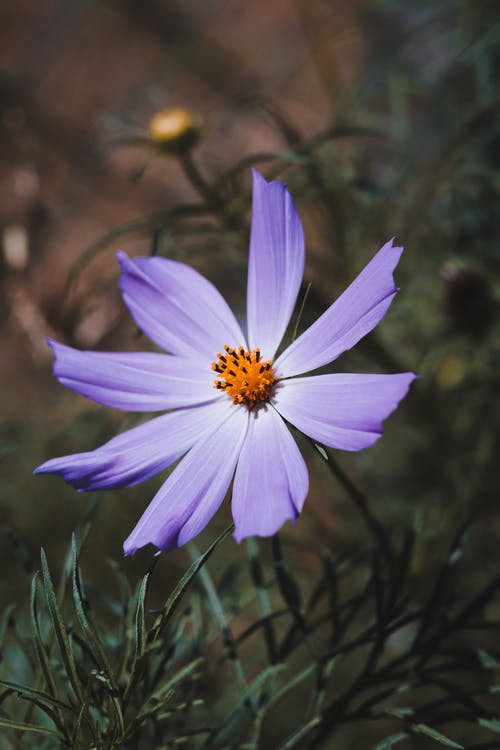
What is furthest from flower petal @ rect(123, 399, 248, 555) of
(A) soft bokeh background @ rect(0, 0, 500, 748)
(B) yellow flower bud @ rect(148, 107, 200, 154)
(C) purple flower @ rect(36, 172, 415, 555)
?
(B) yellow flower bud @ rect(148, 107, 200, 154)

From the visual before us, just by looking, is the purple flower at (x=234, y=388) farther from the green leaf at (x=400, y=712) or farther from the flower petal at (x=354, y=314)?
the green leaf at (x=400, y=712)

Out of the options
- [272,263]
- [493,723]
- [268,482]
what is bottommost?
[493,723]

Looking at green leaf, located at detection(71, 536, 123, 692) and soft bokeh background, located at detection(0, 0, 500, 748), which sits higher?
soft bokeh background, located at detection(0, 0, 500, 748)

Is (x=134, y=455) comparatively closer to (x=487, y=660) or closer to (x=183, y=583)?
(x=183, y=583)

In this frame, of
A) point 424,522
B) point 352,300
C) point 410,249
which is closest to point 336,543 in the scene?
point 424,522

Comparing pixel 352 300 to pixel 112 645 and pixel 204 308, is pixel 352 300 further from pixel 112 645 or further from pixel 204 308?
pixel 112 645

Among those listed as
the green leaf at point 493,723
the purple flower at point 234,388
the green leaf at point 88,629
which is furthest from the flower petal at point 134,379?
the green leaf at point 493,723

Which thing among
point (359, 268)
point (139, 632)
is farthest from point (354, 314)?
point (359, 268)

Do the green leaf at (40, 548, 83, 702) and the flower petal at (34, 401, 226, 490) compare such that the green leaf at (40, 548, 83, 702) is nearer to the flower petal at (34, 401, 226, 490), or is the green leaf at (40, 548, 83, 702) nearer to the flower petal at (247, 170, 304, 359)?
the flower petal at (34, 401, 226, 490)
